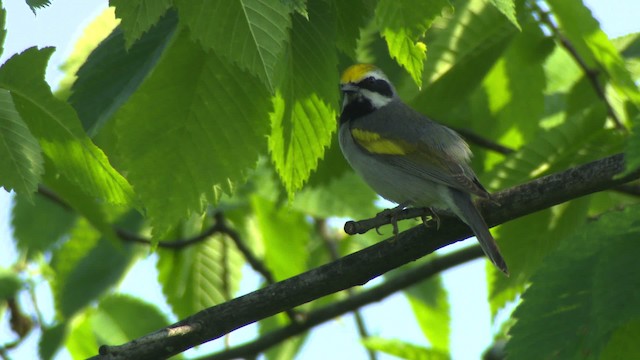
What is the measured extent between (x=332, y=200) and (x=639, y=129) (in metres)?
2.98

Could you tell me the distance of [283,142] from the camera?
137 inches

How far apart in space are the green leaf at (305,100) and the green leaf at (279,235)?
190 cm

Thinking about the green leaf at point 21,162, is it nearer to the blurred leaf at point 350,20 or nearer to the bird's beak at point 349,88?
the blurred leaf at point 350,20

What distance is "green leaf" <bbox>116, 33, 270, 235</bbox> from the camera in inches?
132

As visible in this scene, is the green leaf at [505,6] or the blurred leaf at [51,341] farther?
the blurred leaf at [51,341]

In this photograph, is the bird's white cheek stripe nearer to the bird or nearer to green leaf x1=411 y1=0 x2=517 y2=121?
the bird

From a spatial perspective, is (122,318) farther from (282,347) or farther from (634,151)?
(634,151)

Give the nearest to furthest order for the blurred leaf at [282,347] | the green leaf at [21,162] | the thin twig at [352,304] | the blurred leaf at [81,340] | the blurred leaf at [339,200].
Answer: the green leaf at [21,162] < the blurred leaf at [339,200] < the thin twig at [352,304] < the blurred leaf at [81,340] < the blurred leaf at [282,347]

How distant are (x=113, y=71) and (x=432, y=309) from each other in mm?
3017

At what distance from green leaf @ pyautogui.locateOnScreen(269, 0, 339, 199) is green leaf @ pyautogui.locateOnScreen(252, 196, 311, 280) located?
1.90m

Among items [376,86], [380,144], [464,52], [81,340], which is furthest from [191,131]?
[376,86]

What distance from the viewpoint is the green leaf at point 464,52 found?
4.29 metres

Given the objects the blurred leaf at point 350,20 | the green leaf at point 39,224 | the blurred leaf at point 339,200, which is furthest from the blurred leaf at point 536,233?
the green leaf at point 39,224

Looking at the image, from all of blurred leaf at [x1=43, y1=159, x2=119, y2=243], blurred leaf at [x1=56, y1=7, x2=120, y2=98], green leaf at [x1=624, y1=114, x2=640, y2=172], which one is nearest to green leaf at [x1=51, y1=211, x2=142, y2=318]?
blurred leaf at [x1=43, y1=159, x2=119, y2=243]
